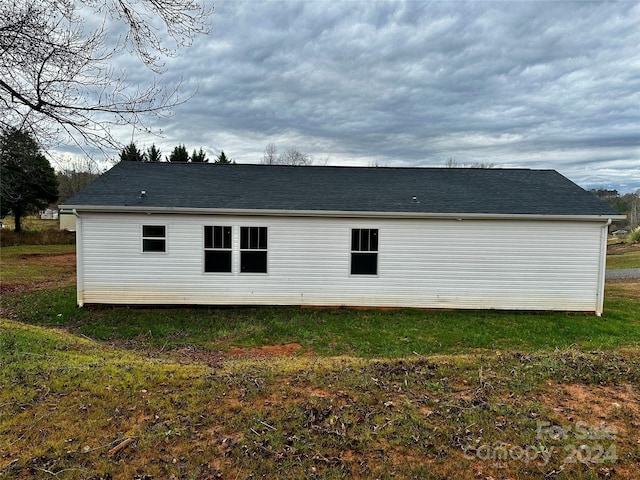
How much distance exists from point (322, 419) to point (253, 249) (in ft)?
22.8

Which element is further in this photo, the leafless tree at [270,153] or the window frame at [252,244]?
the leafless tree at [270,153]

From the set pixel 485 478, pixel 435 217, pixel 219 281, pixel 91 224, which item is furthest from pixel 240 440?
pixel 91 224

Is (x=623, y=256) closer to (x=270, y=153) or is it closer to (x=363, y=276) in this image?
(x=363, y=276)

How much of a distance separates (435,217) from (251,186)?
5578 millimetres

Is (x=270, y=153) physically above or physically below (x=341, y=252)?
above

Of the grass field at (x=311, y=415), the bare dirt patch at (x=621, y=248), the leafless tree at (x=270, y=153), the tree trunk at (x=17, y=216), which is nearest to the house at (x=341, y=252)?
the grass field at (x=311, y=415)

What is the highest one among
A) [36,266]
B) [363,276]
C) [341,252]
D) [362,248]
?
[362,248]

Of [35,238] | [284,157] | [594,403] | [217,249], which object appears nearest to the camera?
[594,403]

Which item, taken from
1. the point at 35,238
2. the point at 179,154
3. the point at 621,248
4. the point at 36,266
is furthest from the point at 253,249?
the point at 621,248

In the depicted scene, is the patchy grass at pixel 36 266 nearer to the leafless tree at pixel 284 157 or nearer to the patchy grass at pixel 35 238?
the patchy grass at pixel 35 238

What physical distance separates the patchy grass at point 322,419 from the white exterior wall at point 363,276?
4895 mm

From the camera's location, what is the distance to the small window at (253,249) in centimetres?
1023

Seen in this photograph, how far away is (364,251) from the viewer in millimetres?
10367

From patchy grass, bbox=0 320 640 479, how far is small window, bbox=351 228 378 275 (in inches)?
203
